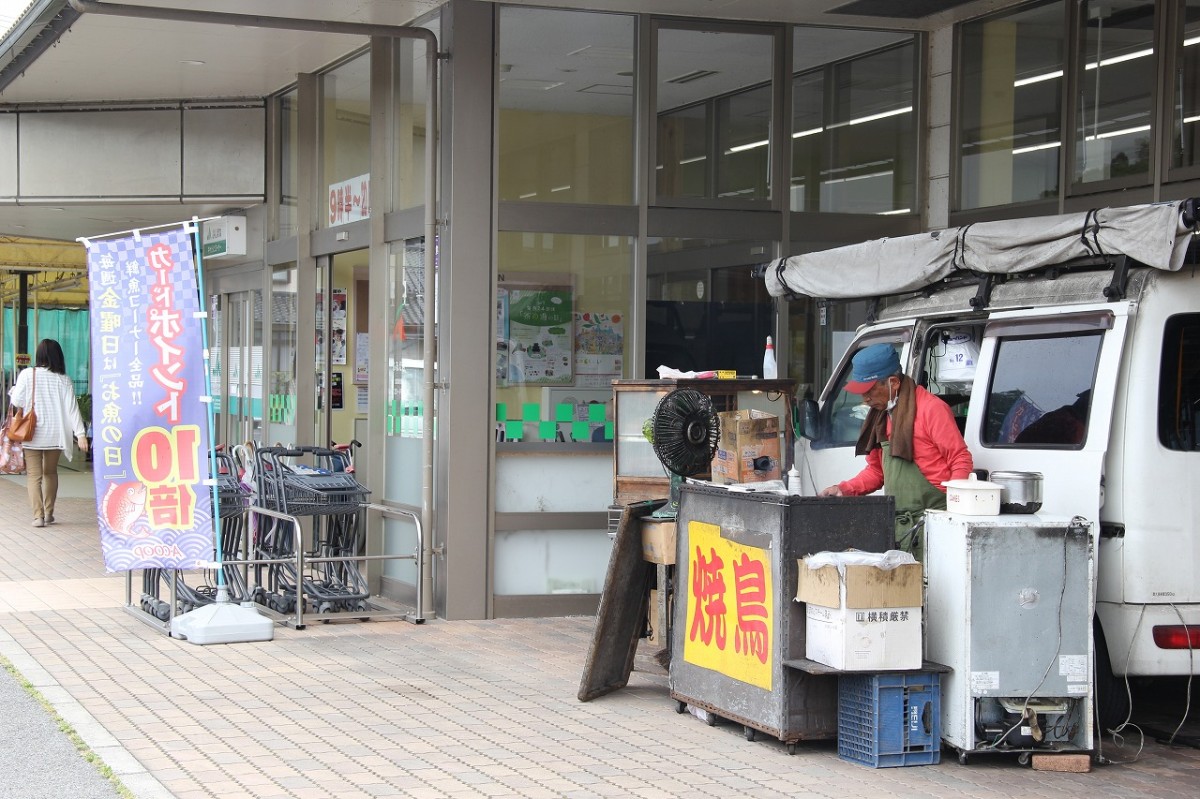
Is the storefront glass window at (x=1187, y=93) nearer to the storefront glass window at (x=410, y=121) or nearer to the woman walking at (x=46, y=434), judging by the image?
the storefront glass window at (x=410, y=121)

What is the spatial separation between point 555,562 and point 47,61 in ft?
21.6

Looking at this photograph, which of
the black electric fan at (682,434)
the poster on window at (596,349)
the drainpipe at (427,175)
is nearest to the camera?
the black electric fan at (682,434)

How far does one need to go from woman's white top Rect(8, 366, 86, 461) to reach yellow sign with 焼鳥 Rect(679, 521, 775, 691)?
1039cm

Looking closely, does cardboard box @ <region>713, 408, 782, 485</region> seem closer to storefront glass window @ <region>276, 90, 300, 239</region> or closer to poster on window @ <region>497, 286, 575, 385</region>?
poster on window @ <region>497, 286, 575, 385</region>

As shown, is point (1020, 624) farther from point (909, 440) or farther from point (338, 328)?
point (338, 328)

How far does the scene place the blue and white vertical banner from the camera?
892 cm

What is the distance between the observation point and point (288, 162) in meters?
14.2

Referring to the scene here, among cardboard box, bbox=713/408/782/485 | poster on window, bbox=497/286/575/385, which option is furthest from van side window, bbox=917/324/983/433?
poster on window, bbox=497/286/575/385

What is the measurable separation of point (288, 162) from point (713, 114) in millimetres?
5000

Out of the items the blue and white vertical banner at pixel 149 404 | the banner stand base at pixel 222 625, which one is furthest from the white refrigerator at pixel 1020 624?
the blue and white vertical banner at pixel 149 404

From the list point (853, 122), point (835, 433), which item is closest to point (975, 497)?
point (835, 433)

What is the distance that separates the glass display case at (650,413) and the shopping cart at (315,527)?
2.26m

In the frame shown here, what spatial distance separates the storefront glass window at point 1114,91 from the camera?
9219mm

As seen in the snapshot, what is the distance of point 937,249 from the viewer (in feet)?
25.4
